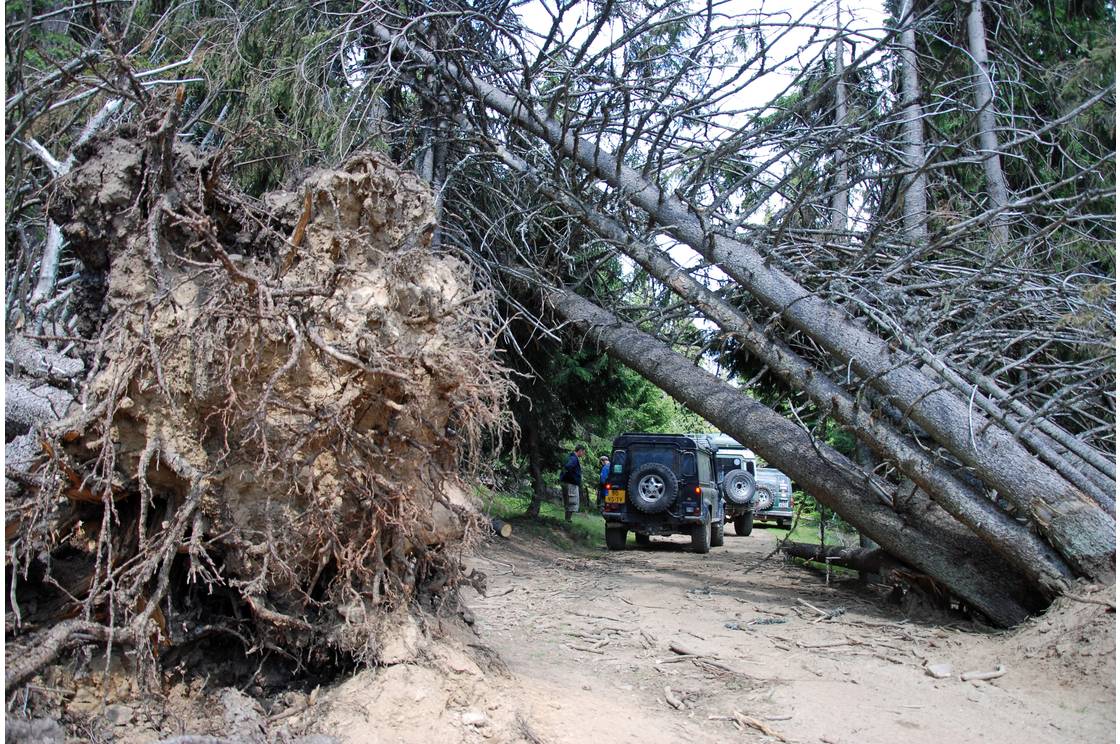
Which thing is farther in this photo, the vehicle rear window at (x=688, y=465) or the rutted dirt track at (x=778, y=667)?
the vehicle rear window at (x=688, y=465)

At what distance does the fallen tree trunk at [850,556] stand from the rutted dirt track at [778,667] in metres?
0.34

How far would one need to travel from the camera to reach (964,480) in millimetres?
8172

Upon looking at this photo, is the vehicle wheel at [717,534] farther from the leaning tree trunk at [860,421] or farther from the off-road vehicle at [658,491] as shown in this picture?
the leaning tree trunk at [860,421]

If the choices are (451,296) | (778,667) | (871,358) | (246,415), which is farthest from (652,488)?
(246,415)

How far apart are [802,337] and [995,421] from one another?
365cm

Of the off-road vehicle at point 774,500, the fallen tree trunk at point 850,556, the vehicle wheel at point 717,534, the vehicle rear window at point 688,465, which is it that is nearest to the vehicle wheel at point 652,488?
the vehicle rear window at point 688,465

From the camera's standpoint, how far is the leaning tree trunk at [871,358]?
6977 mm

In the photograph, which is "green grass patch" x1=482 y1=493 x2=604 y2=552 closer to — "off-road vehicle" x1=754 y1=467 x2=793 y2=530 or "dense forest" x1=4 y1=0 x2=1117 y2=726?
"dense forest" x1=4 y1=0 x2=1117 y2=726

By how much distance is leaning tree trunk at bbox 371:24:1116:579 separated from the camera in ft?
22.9

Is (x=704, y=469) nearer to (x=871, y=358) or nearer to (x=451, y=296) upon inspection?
(x=871, y=358)

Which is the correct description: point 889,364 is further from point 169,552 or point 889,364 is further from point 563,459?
point 563,459

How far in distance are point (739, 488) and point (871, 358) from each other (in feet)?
37.7

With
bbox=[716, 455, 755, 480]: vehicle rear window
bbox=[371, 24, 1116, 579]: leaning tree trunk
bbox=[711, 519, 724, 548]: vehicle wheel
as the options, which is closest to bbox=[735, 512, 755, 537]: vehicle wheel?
bbox=[716, 455, 755, 480]: vehicle rear window

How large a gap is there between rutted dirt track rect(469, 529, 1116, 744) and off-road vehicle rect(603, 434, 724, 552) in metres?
3.86
